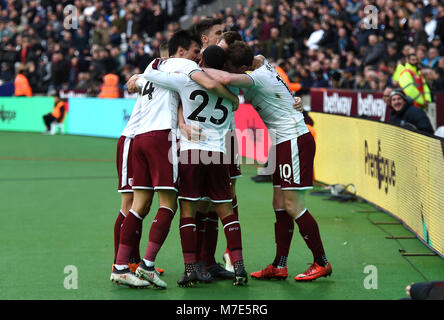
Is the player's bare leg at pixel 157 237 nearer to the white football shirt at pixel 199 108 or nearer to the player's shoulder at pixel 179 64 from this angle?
the white football shirt at pixel 199 108

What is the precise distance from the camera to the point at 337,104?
18953 millimetres

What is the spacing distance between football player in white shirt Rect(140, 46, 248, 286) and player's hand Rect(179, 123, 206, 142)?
25 millimetres

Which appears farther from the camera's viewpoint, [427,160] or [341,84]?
[341,84]

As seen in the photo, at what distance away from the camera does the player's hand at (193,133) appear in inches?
259

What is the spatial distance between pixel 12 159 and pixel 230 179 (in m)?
12.1

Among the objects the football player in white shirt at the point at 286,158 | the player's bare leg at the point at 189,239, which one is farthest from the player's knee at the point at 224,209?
the football player in white shirt at the point at 286,158

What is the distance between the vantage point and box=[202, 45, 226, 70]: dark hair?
261 inches

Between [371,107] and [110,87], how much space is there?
35.9 feet

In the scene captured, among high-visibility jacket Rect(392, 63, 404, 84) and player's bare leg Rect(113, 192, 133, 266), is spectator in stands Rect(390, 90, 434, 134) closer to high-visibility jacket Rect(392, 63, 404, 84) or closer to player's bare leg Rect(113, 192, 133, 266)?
high-visibility jacket Rect(392, 63, 404, 84)

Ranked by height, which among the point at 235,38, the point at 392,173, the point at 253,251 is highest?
the point at 235,38

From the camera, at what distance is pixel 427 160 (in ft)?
27.7

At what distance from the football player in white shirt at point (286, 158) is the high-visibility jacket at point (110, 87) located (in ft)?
61.4
